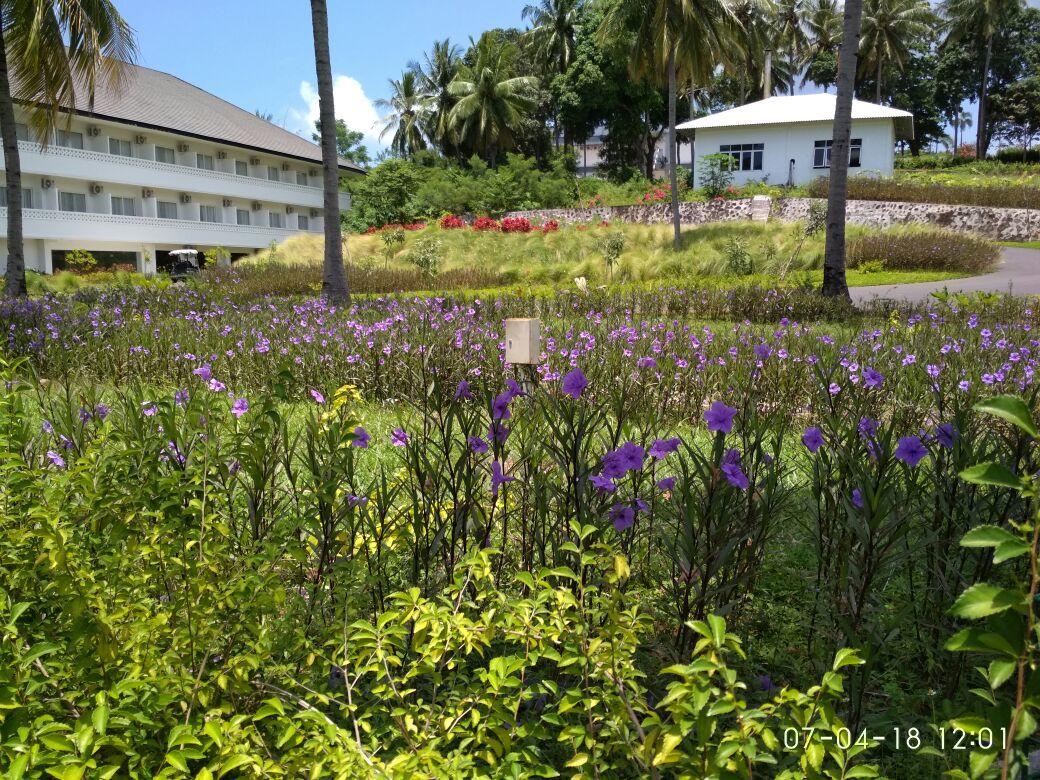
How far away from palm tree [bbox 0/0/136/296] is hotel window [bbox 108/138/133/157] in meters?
19.3

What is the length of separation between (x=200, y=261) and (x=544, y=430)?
3689 cm

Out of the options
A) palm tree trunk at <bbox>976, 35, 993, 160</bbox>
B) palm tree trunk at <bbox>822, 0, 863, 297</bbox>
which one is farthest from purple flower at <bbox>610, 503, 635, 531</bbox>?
palm tree trunk at <bbox>976, 35, 993, 160</bbox>

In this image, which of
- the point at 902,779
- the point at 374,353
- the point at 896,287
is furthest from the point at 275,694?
the point at 896,287

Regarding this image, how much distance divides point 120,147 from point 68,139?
2.67m

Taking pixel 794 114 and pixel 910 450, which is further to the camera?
pixel 794 114

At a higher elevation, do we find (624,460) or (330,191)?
(330,191)

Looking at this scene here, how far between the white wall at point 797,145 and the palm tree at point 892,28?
1672cm

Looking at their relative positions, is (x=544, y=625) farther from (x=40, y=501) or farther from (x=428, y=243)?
(x=428, y=243)

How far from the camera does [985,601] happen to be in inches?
40.1

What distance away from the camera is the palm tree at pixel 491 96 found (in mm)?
45938

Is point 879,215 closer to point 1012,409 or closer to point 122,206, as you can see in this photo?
point 1012,409

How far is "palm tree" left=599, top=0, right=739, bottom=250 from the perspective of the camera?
22641 millimetres

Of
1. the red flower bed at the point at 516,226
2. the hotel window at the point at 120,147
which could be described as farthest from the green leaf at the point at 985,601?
the hotel window at the point at 120,147

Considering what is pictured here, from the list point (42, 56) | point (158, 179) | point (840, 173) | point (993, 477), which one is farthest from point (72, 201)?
point (993, 477)
